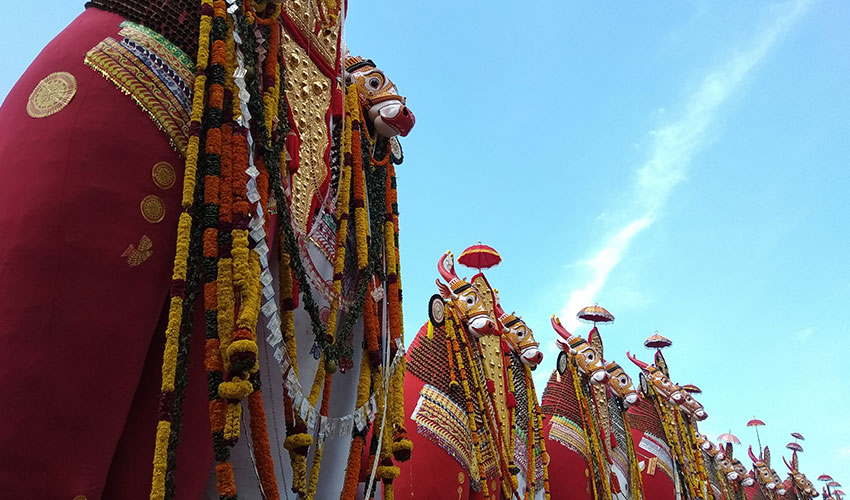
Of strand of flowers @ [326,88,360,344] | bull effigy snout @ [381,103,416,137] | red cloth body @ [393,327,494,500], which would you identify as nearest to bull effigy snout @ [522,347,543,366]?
red cloth body @ [393,327,494,500]

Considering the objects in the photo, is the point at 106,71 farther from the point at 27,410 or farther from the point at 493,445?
the point at 493,445

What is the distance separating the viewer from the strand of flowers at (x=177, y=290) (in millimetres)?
1961

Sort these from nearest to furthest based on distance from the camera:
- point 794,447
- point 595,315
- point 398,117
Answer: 1. point 398,117
2. point 595,315
3. point 794,447

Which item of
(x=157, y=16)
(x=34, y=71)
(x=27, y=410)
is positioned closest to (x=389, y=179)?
(x=157, y=16)

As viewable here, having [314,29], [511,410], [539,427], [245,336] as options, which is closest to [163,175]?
[245,336]

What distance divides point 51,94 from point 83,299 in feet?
2.15

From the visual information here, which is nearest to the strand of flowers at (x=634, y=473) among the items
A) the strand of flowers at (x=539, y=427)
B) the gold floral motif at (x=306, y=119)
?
the strand of flowers at (x=539, y=427)

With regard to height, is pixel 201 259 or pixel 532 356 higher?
pixel 532 356

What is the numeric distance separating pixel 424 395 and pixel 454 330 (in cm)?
53

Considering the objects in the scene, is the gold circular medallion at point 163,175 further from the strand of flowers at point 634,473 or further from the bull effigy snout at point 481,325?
the strand of flowers at point 634,473

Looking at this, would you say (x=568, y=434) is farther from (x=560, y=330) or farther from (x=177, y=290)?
(x=177, y=290)

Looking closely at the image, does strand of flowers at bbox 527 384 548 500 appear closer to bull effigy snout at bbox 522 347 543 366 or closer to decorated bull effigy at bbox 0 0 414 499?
bull effigy snout at bbox 522 347 543 366

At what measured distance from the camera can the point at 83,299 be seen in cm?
200

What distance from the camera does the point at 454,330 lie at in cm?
512
